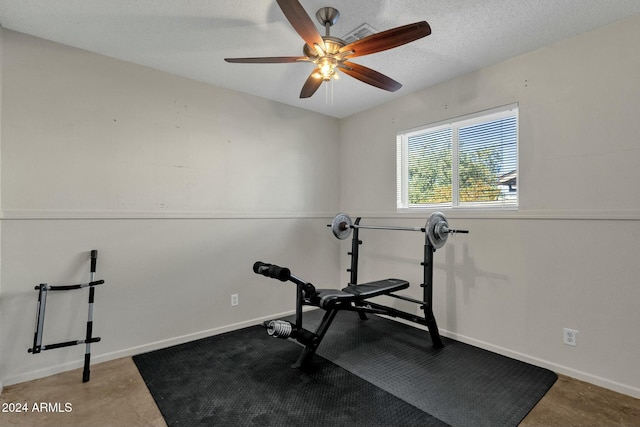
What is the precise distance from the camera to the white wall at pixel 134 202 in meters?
2.26

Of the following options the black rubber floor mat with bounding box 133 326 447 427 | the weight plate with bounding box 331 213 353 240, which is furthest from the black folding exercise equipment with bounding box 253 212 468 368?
the weight plate with bounding box 331 213 353 240

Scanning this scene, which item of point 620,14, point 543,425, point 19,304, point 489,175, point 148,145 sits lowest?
point 543,425

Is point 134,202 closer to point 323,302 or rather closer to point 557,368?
point 323,302

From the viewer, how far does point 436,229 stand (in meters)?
2.71

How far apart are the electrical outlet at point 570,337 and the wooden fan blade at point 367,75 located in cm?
224

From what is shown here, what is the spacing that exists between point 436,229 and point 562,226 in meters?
0.90

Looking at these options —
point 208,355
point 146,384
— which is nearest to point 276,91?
point 208,355

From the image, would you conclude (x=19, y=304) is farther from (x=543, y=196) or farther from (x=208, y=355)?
(x=543, y=196)

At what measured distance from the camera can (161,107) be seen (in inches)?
112

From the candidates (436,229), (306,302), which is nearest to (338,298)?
(306,302)

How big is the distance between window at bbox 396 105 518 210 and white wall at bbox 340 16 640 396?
5.4 inches

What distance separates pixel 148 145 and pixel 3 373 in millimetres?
1949

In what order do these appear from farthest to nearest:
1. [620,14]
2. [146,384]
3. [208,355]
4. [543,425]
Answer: [208,355]
[146,384]
[620,14]
[543,425]

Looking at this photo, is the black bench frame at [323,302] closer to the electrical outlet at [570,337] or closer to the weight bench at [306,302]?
the weight bench at [306,302]
